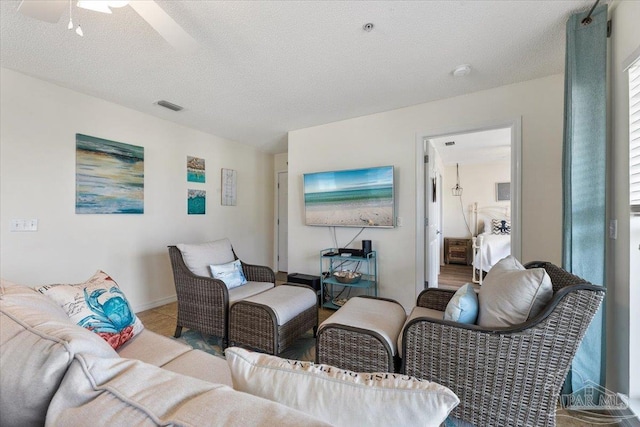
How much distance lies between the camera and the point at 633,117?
1458mm

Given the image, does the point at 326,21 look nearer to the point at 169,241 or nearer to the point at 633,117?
the point at 633,117

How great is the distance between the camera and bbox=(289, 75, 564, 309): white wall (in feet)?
7.95

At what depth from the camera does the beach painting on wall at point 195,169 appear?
376 cm

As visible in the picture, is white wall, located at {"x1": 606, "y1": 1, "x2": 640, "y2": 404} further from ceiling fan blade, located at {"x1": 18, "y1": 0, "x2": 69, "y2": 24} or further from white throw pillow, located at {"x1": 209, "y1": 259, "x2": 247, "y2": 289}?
ceiling fan blade, located at {"x1": 18, "y1": 0, "x2": 69, "y2": 24}

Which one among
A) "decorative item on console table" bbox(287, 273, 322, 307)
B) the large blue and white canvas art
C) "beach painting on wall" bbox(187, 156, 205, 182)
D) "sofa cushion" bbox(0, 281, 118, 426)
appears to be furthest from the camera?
"beach painting on wall" bbox(187, 156, 205, 182)

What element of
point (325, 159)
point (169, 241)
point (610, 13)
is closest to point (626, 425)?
point (610, 13)

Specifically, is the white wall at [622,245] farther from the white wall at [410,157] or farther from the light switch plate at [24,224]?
the light switch plate at [24,224]

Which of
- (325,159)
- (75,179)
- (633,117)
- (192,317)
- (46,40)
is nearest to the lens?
(633,117)

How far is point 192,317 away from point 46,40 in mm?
2364

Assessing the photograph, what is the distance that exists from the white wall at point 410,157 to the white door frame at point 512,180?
34 millimetres

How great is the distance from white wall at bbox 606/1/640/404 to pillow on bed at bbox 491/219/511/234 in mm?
4534

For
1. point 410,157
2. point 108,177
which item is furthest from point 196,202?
point 410,157

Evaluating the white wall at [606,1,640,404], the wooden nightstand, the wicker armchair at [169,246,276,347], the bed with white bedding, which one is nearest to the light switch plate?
the wicker armchair at [169,246,276,347]

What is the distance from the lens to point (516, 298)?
4.26 feet
